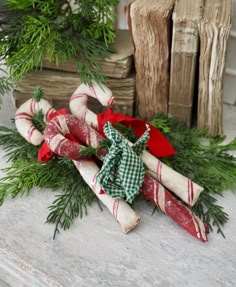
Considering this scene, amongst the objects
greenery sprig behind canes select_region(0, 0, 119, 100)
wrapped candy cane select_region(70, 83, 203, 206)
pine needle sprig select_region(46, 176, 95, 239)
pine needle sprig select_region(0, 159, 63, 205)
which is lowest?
pine needle sprig select_region(46, 176, 95, 239)

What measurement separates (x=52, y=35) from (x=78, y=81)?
97 mm

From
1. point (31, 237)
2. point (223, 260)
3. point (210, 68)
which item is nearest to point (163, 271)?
point (223, 260)

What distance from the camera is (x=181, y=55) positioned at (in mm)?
678

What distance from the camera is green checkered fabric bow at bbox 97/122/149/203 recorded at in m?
0.55

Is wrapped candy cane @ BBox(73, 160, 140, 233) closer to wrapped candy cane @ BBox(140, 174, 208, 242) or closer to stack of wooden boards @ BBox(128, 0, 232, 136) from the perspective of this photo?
wrapped candy cane @ BBox(140, 174, 208, 242)

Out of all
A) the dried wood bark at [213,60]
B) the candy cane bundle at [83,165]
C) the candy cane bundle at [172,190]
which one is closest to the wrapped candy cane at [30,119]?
the candy cane bundle at [83,165]

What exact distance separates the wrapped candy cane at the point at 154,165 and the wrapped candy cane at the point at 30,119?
0.05 metres

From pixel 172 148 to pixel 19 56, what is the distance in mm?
281

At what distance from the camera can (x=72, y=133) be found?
61cm

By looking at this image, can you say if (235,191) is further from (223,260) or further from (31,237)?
(31,237)

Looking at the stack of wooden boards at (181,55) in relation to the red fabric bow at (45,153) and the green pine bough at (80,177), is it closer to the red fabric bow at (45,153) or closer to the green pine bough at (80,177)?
the green pine bough at (80,177)

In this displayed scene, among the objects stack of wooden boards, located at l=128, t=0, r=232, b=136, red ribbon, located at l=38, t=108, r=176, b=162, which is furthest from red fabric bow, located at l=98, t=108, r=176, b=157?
stack of wooden boards, located at l=128, t=0, r=232, b=136

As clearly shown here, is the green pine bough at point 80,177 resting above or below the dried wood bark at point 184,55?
below

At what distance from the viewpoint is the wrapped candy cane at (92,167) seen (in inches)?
22.2
